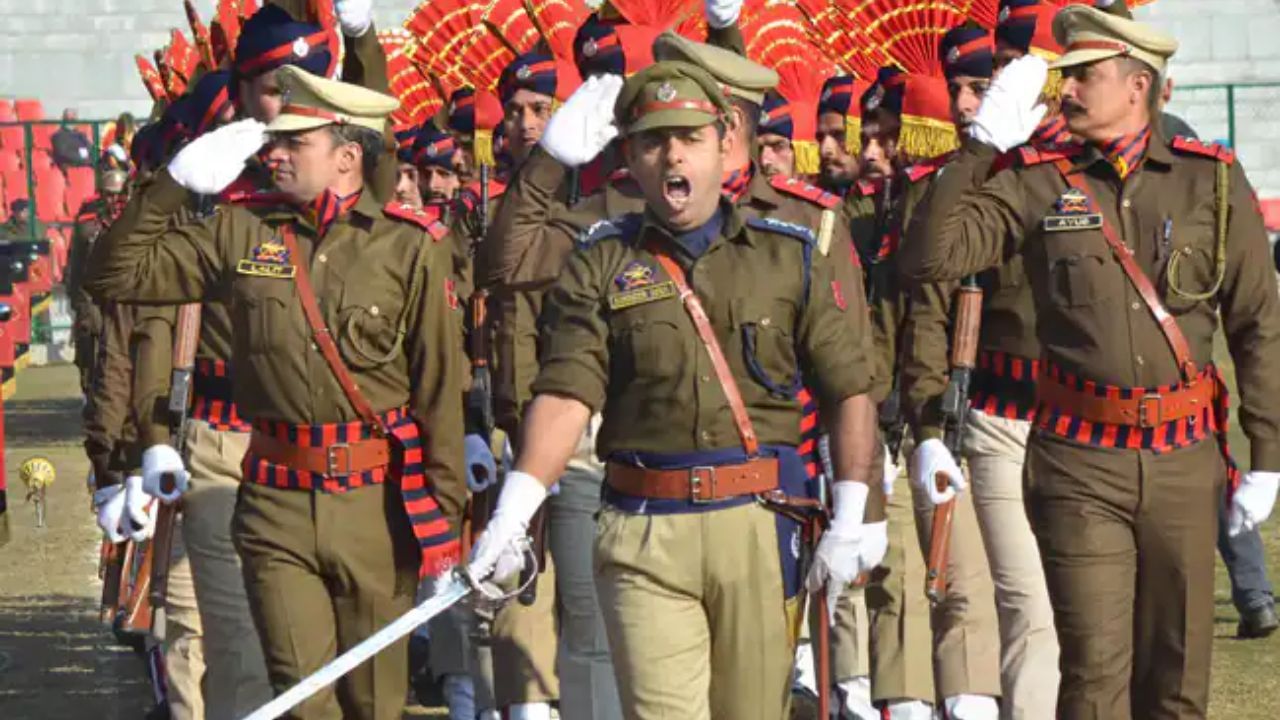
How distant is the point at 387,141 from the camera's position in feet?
28.5

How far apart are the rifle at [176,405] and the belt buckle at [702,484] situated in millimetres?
2717

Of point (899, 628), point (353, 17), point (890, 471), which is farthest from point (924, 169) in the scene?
point (353, 17)

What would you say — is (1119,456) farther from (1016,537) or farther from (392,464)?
(392,464)

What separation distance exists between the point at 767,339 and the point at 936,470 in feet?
7.89

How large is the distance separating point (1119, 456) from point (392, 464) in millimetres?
2005

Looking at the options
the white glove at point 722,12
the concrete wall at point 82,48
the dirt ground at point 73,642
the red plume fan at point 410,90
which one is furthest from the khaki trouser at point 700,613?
the concrete wall at point 82,48

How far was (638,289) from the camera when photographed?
22.9 ft

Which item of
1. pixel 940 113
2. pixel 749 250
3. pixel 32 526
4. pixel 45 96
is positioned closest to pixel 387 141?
pixel 749 250

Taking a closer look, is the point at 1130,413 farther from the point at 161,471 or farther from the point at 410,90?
the point at 410,90

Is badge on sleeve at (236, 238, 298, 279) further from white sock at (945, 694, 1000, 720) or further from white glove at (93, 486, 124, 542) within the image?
white sock at (945, 694, 1000, 720)

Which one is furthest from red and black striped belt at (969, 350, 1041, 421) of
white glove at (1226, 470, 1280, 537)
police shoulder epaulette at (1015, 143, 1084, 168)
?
police shoulder epaulette at (1015, 143, 1084, 168)

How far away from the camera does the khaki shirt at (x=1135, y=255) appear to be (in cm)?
787

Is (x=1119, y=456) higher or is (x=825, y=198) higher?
(x=825, y=198)

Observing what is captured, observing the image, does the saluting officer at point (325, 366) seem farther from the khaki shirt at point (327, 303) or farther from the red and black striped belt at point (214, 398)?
the red and black striped belt at point (214, 398)
